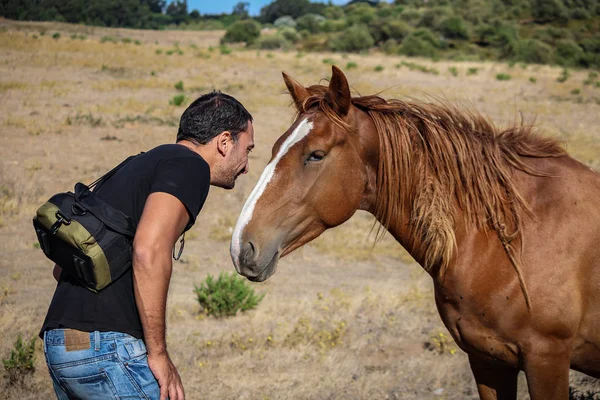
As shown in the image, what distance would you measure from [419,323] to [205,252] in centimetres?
403

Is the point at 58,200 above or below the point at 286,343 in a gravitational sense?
above

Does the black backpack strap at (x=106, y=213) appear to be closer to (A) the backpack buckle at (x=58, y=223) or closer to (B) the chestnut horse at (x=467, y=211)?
(A) the backpack buckle at (x=58, y=223)

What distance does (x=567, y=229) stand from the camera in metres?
2.82

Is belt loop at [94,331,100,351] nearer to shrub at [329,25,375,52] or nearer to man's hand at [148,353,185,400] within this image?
man's hand at [148,353,185,400]

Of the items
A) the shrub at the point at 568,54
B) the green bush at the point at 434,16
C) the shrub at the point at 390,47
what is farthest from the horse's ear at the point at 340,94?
the green bush at the point at 434,16

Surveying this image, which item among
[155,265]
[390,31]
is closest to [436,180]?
[155,265]

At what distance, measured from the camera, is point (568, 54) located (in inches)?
1561

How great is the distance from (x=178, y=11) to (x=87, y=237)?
63.8 metres

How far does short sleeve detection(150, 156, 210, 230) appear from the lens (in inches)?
84.7

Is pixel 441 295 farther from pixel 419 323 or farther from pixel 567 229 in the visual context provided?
pixel 419 323

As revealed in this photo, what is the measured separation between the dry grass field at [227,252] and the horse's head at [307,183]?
48cm

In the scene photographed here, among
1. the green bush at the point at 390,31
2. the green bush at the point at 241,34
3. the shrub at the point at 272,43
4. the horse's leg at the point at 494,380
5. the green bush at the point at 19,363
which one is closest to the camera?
the horse's leg at the point at 494,380

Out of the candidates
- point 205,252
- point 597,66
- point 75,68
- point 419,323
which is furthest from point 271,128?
point 597,66

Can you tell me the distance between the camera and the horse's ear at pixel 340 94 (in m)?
2.64
